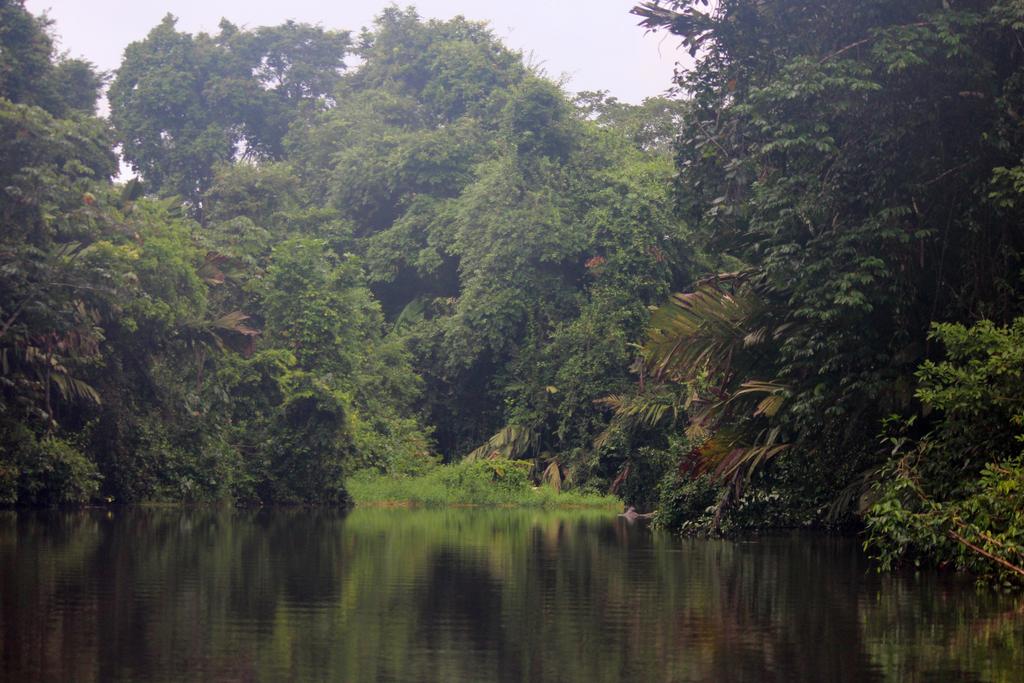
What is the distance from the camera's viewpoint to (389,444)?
3212 cm

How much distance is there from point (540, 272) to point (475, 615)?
84.0 feet

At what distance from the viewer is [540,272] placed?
33812 mm

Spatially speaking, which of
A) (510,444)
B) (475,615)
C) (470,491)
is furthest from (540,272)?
(475,615)

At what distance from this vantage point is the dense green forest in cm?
1356

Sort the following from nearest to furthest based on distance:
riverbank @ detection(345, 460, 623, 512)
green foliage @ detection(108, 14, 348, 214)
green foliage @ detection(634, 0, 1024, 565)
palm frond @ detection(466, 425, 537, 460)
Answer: green foliage @ detection(634, 0, 1024, 565) < riverbank @ detection(345, 460, 623, 512) < palm frond @ detection(466, 425, 537, 460) < green foliage @ detection(108, 14, 348, 214)

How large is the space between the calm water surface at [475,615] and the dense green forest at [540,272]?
1903mm

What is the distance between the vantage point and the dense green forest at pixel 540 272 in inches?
534

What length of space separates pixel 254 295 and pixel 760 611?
2305 cm

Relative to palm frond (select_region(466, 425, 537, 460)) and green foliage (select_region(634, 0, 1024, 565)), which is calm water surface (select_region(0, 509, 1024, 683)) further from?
palm frond (select_region(466, 425, 537, 460))

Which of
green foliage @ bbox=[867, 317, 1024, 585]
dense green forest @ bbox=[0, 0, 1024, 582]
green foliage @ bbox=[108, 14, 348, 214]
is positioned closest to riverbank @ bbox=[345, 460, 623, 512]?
dense green forest @ bbox=[0, 0, 1024, 582]

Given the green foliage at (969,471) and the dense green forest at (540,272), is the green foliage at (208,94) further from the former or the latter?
the green foliage at (969,471)

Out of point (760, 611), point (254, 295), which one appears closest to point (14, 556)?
point (760, 611)

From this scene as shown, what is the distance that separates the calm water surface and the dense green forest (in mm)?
1903

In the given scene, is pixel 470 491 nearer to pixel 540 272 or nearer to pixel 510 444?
pixel 510 444
